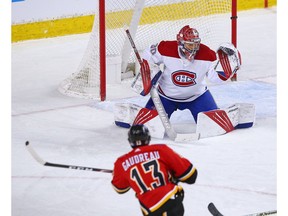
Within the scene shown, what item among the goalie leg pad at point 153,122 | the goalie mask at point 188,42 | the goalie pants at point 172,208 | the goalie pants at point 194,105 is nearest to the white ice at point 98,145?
the goalie leg pad at point 153,122

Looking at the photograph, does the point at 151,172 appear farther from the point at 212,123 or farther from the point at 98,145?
the point at 212,123

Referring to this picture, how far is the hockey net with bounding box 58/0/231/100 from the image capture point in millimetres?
6496

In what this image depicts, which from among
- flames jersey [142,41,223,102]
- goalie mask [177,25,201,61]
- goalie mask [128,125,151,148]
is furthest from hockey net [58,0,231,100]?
goalie mask [128,125,151,148]

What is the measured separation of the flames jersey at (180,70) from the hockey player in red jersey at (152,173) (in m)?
1.91

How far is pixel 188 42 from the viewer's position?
545cm

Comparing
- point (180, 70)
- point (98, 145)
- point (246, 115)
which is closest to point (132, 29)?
point (180, 70)

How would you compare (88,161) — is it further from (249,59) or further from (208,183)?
(249,59)

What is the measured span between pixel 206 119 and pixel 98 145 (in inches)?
23.0

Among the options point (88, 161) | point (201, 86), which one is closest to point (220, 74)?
point (201, 86)

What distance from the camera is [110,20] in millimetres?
6539

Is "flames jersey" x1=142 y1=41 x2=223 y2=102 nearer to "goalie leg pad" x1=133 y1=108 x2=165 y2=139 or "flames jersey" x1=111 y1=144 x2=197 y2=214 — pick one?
"goalie leg pad" x1=133 y1=108 x2=165 y2=139

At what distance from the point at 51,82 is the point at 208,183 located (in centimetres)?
234

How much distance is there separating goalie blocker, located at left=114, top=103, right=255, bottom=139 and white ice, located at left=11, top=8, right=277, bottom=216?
0.05 m
